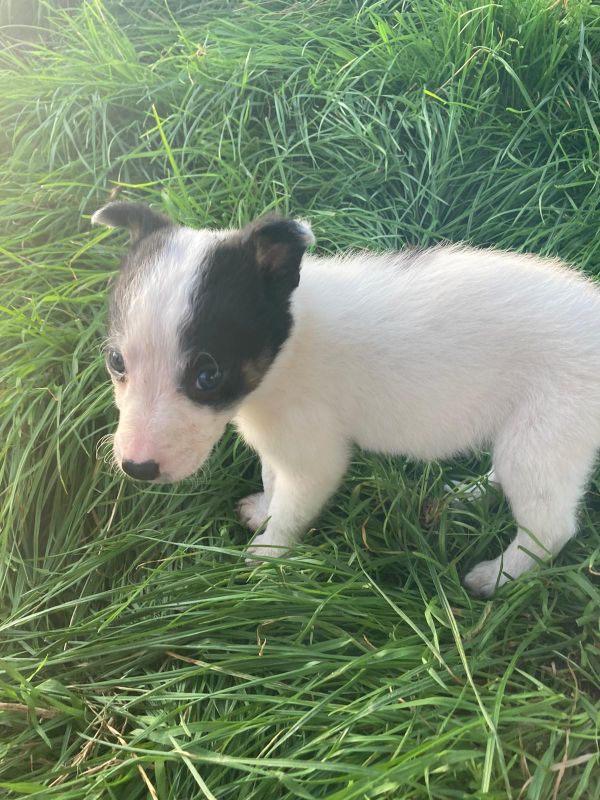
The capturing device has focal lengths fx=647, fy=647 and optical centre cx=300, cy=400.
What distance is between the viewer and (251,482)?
10.2ft

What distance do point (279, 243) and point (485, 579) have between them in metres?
1.57

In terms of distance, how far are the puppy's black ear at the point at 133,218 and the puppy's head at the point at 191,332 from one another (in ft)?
0.26

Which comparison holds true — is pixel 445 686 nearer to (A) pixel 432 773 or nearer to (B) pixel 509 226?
(A) pixel 432 773

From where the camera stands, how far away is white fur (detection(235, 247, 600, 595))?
89.2 inches

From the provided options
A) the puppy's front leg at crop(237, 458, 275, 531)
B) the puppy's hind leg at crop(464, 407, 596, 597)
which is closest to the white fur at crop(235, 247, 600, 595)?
the puppy's hind leg at crop(464, 407, 596, 597)

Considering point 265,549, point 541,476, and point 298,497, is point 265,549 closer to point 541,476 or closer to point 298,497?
point 298,497

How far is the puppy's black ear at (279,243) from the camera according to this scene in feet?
6.60

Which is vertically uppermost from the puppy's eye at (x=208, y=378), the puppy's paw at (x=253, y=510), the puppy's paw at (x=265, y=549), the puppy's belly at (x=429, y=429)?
the puppy's eye at (x=208, y=378)

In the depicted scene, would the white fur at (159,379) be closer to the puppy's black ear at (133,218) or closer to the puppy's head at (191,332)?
the puppy's head at (191,332)

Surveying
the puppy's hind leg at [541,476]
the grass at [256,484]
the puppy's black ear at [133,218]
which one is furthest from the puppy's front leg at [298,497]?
the puppy's black ear at [133,218]

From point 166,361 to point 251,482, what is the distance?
4.43 feet

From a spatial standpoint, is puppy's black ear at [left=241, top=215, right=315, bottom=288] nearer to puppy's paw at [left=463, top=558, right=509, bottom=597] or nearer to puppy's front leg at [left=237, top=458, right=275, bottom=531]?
puppy's front leg at [left=237, top=458, right=275, bottom=531]

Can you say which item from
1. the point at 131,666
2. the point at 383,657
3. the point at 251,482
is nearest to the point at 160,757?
the point at 131,666

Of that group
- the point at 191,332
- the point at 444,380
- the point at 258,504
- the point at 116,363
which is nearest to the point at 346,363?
the point at 444,380
